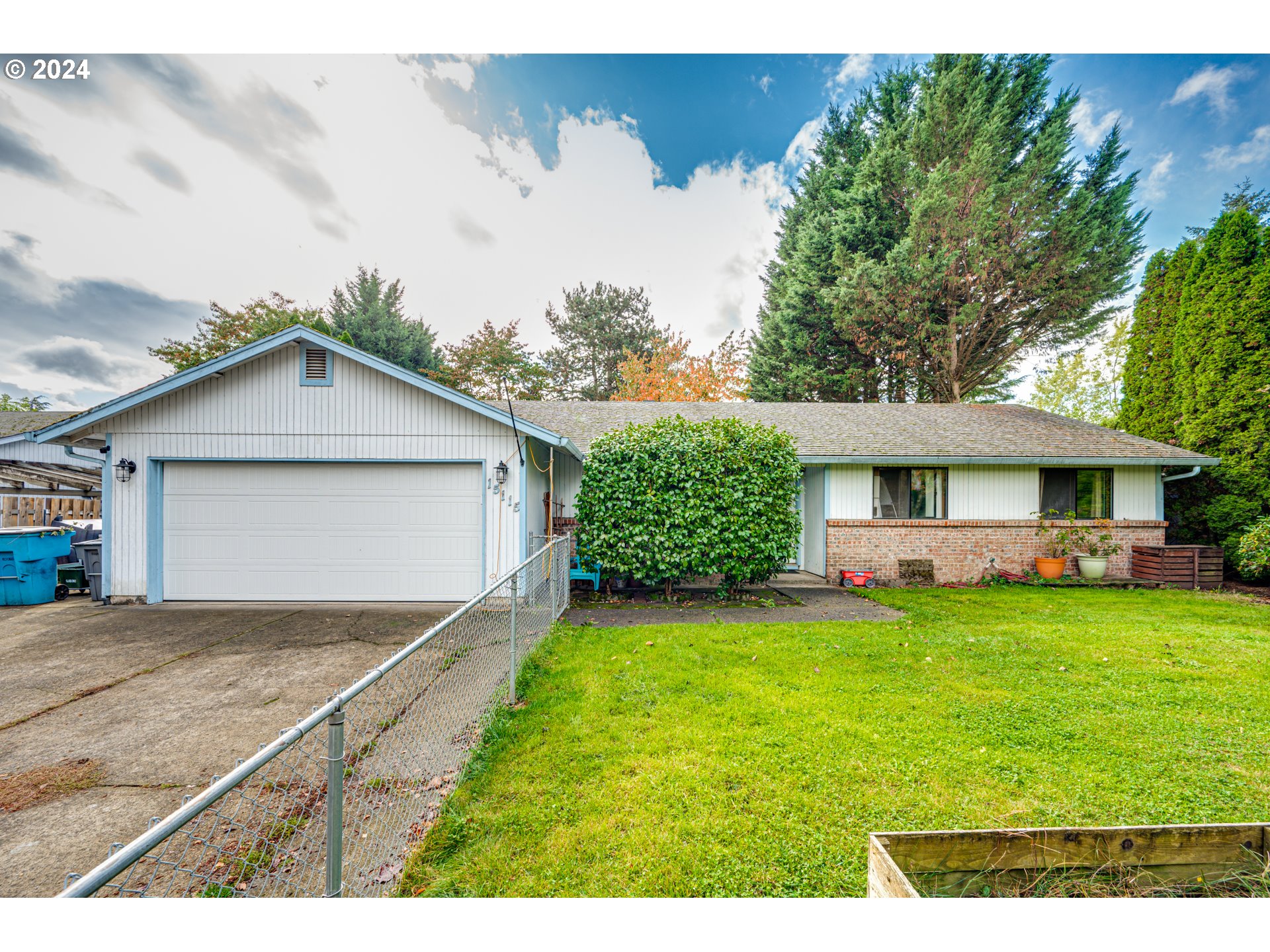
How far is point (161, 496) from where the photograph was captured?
8.01 m

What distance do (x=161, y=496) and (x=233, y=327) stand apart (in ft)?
71.3

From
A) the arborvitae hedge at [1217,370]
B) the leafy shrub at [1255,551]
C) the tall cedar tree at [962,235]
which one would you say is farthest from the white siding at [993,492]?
the tall cedar tree at [962,235]

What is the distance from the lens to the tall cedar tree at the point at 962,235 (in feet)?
54.0

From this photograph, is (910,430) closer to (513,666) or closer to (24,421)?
(513,666)

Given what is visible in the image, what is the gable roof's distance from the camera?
7566 mm

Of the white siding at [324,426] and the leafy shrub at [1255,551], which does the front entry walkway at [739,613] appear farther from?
the leafy shrub at [1255,551]

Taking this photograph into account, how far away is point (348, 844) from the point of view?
2.37 metres

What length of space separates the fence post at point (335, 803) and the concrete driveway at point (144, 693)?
1.65 m


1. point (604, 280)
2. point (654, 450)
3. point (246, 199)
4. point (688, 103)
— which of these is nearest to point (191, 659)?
point (654, 450)

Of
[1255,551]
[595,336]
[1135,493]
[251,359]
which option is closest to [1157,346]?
[1135,493]

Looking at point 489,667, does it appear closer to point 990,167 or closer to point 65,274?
point 65,274

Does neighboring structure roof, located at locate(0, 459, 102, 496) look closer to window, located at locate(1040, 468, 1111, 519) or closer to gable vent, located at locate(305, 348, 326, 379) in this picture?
gable vent, located at locate(305, 348, 326, 379)

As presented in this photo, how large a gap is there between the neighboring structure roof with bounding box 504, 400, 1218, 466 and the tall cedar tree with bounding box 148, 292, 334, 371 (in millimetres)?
17676

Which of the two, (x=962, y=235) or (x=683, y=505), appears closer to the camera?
(x=683, y=505)
